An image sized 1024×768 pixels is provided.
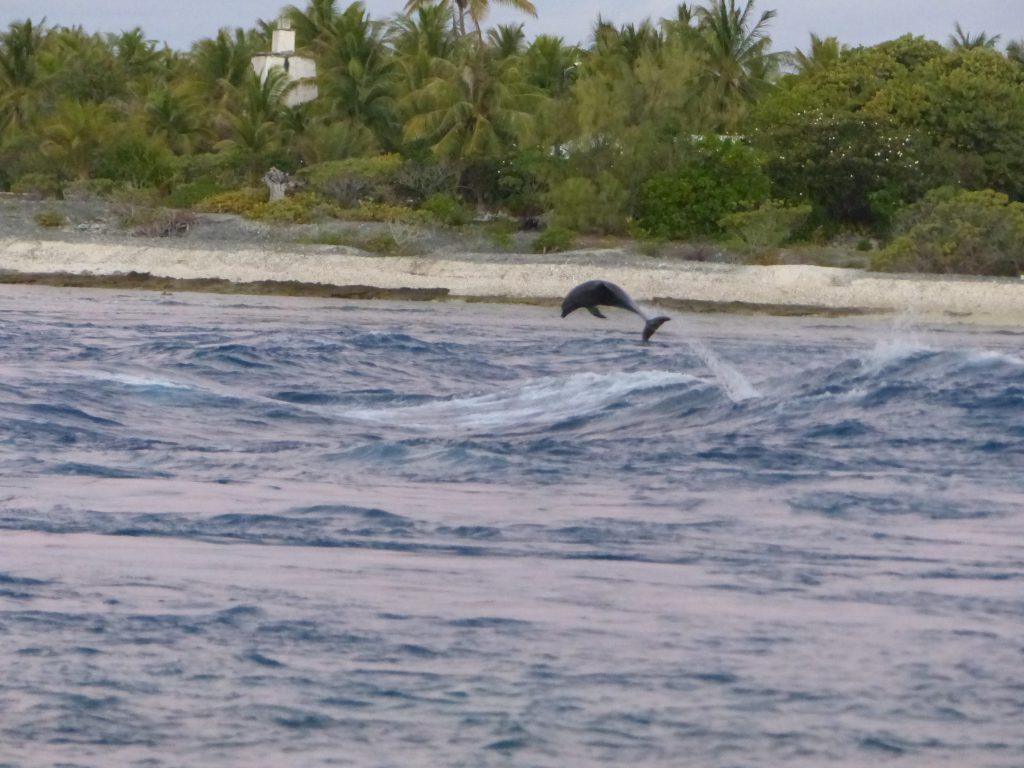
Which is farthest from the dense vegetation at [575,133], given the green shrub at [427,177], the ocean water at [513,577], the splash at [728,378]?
the ocean water at [513,577]

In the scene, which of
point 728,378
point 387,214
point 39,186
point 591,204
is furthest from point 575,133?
point 728,378

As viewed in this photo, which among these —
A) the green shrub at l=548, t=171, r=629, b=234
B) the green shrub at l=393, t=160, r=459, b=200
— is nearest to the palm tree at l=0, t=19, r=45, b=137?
the green shrub at l=393, t=160, r=459, b=200

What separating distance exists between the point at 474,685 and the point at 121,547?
2.71m

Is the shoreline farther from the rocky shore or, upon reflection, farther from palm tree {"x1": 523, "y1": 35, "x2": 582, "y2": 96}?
palm tree {"x1": 523, "y1": 35, "x2": 582, "y2": 96}

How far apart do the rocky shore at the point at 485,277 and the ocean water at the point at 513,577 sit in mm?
17364

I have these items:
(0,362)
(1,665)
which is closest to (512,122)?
(0,362)

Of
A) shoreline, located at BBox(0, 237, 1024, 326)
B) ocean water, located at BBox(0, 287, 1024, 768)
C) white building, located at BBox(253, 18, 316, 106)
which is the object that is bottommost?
ocean water, located at BBox(0, 287, 1024, 768)

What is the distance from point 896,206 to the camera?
139ft

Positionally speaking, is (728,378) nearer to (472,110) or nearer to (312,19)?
(472,110)

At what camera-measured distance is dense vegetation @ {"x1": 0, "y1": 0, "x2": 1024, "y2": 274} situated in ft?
140

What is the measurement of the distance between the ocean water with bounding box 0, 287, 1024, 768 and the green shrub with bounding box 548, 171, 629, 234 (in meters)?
27.0

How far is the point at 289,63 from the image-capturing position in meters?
60.2

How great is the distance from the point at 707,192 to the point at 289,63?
22.6 metres

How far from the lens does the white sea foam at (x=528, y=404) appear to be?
49.3 feet
